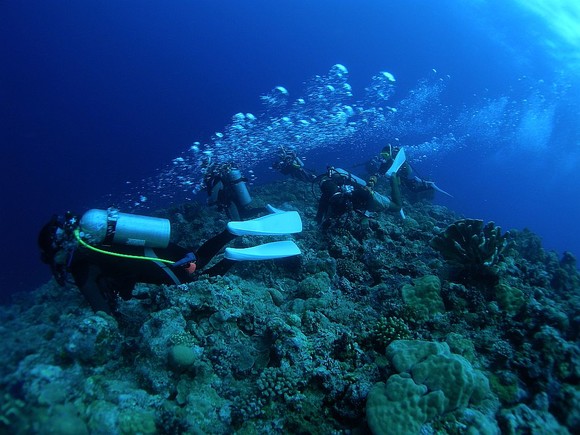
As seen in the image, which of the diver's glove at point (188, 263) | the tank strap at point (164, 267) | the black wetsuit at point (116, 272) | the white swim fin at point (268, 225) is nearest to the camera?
the black wetsuit at point (116, 272)

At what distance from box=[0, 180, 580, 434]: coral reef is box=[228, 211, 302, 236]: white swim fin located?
0.96 metres

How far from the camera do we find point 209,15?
109m

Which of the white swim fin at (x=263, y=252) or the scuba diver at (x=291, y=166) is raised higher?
the white swim fin at (x=263, y=252)

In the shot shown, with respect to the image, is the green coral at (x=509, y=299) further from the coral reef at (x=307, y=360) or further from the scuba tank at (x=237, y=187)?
the scuba tank at (x=237, y=187)

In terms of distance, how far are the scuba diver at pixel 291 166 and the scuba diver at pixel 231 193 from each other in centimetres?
507

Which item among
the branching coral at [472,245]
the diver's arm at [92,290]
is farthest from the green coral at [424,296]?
the diver's arm at [92,290]

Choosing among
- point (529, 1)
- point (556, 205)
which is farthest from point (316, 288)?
point (556, 205)

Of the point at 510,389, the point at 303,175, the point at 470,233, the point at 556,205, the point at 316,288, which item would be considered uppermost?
the point at 470,233

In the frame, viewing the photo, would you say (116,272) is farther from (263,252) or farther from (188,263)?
(263,252)

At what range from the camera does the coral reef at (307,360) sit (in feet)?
9.20

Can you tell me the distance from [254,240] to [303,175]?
701 centimetres

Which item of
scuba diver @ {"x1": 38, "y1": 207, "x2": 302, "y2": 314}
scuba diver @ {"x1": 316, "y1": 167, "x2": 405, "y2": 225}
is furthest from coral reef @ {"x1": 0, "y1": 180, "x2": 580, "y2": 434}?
scuba diver @ {"x1": 316, "y1": 167, "x2": 405, "y2": 225}

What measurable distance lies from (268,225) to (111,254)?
9.01 ft

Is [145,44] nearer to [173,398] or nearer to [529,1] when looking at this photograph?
[529,1]
